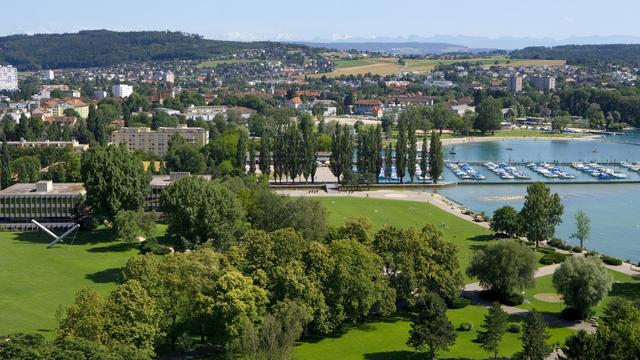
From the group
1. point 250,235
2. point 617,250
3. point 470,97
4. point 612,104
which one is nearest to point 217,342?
point 250,235

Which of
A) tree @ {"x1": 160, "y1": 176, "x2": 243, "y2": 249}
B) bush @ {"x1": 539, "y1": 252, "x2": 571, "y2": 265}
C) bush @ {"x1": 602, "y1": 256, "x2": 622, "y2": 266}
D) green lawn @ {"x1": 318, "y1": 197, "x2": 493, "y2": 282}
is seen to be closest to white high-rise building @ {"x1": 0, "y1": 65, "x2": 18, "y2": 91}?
green lawn @ {"x1": 318, "y1": 197, "x2": 493, "y2": 282}

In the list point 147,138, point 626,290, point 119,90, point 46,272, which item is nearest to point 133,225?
point 46,272

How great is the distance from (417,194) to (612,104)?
236 feet

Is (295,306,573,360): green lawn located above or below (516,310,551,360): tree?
below

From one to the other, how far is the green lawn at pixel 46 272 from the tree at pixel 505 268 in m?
17.0

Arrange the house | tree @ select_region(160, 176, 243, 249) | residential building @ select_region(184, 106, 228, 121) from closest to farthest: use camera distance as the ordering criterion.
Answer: tree @ select_region(160, 176, 243, 249), residential building @ select_region(184, 106, 228, 121), the house

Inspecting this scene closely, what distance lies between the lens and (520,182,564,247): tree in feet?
142

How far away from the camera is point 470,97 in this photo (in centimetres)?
14575

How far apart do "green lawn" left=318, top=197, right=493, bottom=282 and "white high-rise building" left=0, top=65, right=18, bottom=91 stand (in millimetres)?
132083

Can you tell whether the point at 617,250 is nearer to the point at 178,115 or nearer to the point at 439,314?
the point at 439,314

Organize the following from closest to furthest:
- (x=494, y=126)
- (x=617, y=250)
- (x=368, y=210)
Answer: (x=617, y=250), (x=368, y=210), (x=494, y=126)

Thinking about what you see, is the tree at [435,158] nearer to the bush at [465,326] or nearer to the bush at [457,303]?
the bush at [457,303]

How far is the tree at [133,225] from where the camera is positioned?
1665 inches

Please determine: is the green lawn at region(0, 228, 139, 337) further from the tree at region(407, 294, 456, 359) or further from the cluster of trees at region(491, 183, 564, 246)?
the cluster of trees at region(491, 183, 564, 246)
